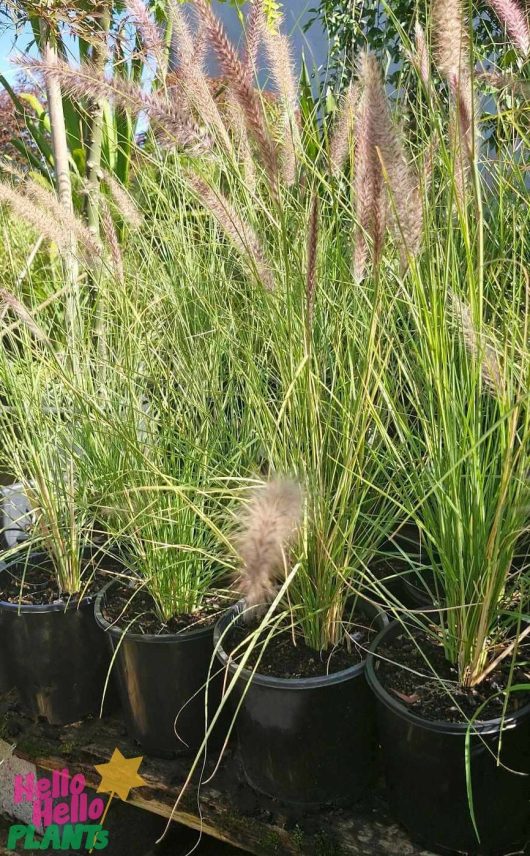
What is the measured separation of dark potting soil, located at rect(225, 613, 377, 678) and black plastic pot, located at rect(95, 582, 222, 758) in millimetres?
87

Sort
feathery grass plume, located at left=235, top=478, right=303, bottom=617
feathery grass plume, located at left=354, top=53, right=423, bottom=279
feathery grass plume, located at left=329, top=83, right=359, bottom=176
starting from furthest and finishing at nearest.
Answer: feathery grass plume, located at left=329, top=83, right=359, bottom=176, feathery grass plume, located at left=354, top=53, right=423, bottom=279, feathery grass plume, located at left=235, top=478, right=303, bottom=617

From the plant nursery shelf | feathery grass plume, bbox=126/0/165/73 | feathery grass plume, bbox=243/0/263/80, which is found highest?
feathery grass plume, bbox=126/0/165/73

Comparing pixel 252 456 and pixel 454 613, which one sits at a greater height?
pixel 252 456

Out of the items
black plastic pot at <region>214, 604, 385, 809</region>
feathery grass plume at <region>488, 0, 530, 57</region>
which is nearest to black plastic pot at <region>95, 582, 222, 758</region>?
black plastic pot at <region>214, 604, 385, 809</region>

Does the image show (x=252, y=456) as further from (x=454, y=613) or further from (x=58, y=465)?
(x=454, y=613)

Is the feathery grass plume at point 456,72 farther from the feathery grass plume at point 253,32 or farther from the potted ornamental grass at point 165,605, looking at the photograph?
the potted ornamental grass at point 165,605

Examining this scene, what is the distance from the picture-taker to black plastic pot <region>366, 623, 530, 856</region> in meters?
0.85

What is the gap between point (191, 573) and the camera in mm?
1229

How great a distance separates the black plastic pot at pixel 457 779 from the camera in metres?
0.85

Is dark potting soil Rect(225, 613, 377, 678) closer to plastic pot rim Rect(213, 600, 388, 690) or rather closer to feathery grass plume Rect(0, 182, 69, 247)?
plastic pot rim Rect(213, 600, 388, 690)

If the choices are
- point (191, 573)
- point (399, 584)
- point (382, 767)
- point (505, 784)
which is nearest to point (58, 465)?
point (191, 573)

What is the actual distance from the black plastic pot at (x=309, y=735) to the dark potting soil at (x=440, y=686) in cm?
6

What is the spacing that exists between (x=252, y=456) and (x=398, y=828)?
2.07 ft

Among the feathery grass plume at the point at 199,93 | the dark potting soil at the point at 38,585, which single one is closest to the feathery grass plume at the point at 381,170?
the feathery grass plume at the point at 199,93
